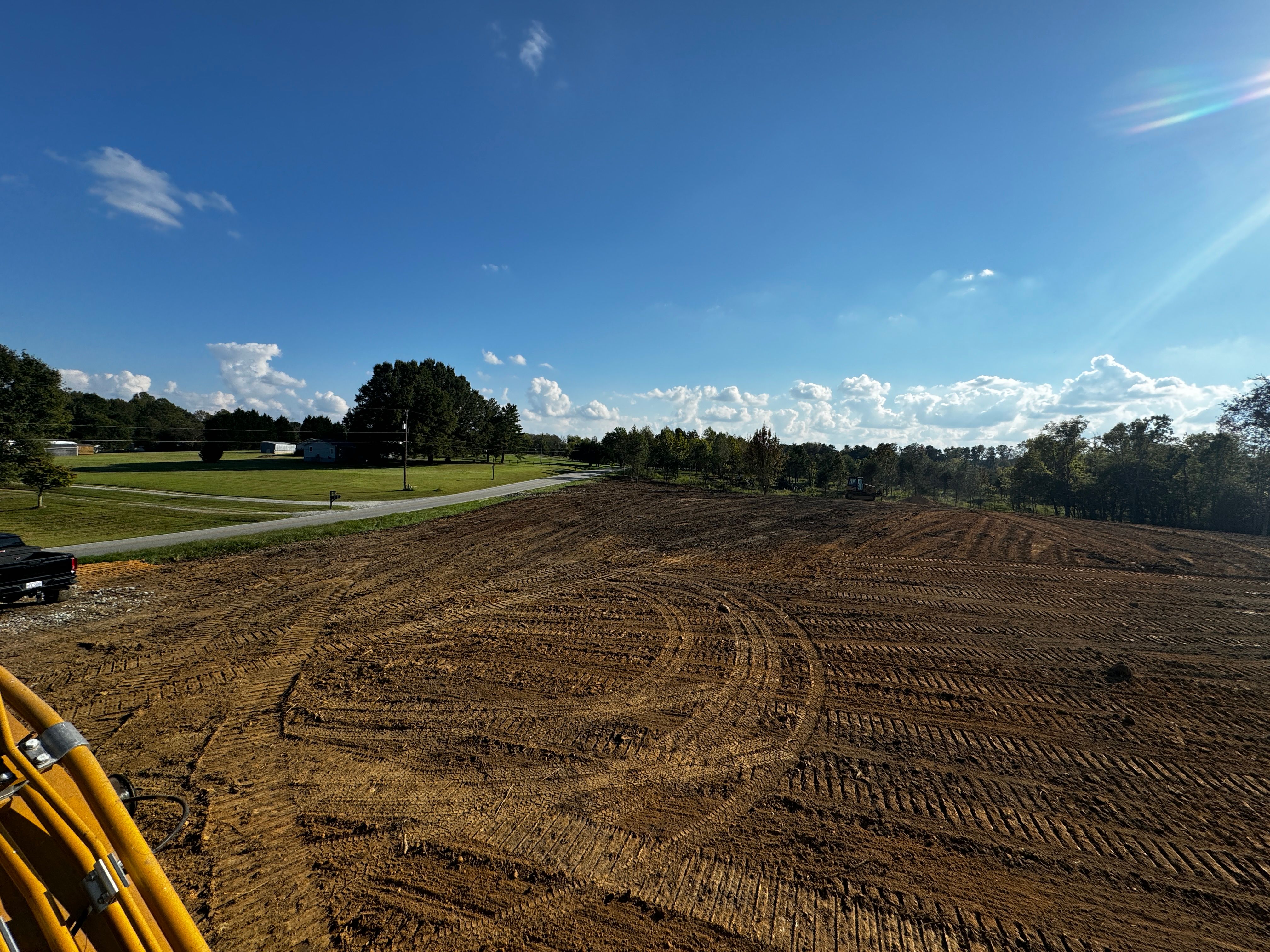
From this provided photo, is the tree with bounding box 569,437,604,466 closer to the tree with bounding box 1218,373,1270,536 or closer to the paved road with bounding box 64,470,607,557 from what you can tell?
the paved road with bounding box 64,470,607,557

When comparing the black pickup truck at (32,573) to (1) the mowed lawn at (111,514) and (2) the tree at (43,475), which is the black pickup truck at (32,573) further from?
(2) the tree at (43,475)

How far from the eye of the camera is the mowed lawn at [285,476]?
3450 cm

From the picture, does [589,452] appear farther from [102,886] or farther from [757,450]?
[102,886]

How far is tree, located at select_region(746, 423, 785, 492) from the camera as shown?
47.8 meters

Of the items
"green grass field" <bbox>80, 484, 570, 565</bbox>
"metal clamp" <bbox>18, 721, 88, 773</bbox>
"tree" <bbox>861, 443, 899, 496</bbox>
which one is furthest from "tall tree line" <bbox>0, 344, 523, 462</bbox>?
"tree" <bbox>861, 443, 899, 496</bbox>

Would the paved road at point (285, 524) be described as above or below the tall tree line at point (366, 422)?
below

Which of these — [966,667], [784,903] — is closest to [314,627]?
[784,903]

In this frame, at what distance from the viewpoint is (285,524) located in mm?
22188

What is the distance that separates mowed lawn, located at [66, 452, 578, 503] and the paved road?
297 centimetres


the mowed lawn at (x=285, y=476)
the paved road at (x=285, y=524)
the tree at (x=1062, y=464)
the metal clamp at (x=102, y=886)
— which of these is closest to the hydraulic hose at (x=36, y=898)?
the metal clamp at (x=102, y=886)

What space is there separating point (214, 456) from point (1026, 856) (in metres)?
87.8

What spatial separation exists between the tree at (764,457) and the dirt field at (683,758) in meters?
34.5

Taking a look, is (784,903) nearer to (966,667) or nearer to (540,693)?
(540,693)

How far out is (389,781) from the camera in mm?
5434
